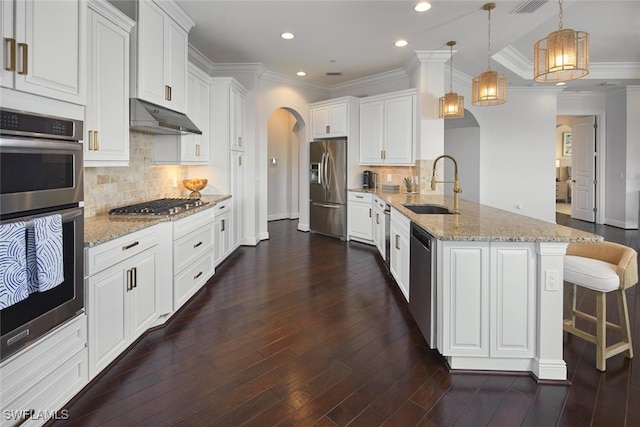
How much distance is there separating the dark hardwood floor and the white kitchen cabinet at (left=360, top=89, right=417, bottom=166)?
3.11 meters

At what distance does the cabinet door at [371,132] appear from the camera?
6.16 meters

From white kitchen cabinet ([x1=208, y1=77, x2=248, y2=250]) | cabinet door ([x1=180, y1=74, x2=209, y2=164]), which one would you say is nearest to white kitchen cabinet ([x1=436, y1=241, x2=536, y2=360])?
cabinet door ([x1=180, y1=74, x2=209, y2=164])

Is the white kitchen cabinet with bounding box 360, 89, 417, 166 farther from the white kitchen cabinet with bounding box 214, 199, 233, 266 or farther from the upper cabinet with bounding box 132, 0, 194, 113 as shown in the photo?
the upper cabinet with bounding box 132, 0, 194, 113

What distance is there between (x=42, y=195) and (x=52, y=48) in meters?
0.76

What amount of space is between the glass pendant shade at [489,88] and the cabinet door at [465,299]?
2.09 m

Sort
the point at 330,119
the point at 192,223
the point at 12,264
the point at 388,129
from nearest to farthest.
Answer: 1. the point at 12,264
2. the point at 192,223
3. the point at 388,129
4. the point at 330,119

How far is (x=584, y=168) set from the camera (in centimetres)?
884

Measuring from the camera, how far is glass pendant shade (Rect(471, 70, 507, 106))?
367cm

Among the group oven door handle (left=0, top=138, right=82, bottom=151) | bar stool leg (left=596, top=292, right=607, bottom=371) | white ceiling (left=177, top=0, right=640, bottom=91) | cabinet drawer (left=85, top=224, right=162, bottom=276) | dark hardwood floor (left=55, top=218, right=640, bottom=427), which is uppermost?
white ceiling (left=177, top=0, right=640, bottom=91)

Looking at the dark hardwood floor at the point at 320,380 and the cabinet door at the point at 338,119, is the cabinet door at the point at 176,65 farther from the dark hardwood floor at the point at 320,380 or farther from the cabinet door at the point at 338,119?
the cabinet door at the point at 338,119

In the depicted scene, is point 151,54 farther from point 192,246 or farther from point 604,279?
point 604,279

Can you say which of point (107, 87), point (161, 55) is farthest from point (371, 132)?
point (107, 87)

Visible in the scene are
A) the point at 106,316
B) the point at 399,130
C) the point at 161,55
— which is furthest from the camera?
the point at 399,130

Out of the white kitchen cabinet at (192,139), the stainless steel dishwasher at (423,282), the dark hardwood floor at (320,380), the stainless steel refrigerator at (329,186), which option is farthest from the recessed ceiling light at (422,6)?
the dark hardwood floor at (320,380)
